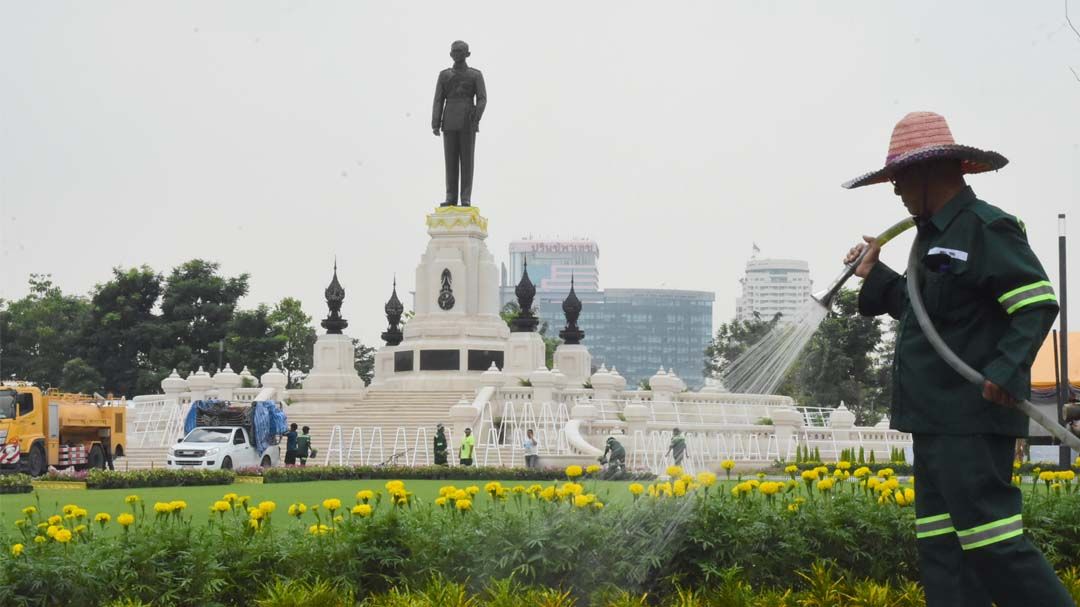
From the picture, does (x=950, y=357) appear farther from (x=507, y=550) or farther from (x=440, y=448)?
(x=440, y=448)

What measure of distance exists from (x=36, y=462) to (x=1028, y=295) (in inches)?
1043

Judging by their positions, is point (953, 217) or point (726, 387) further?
point (726, 387)

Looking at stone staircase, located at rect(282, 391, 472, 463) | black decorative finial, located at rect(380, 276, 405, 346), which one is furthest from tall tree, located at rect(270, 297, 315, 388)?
stone staircase, located at rect(282, 391, 472, 463)

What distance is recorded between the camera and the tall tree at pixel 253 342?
5847cm

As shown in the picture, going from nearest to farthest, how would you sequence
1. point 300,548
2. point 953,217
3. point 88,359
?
point 953,217 → point 300,548 → point 88,359

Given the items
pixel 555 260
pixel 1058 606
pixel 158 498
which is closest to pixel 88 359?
pixel 158 498

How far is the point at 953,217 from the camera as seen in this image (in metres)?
5.38

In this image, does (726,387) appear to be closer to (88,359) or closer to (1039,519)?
(1039,519)

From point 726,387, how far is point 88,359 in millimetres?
57121

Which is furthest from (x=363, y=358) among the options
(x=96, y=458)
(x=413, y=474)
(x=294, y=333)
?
(x=413, y=474)

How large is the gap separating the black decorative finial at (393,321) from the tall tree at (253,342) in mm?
11488

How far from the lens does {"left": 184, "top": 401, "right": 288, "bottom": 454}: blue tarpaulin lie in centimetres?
2970

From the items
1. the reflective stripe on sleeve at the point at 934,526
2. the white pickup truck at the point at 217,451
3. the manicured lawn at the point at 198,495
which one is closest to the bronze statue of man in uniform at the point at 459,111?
the white pickup truck at the point at 217,451

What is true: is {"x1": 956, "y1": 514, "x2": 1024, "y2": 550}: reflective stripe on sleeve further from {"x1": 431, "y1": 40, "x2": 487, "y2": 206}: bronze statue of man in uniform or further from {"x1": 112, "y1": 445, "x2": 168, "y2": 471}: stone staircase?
{"x1": 431, "y1": 40, "x2": 487, "y2": 206}: bronze statue of man in uniform
